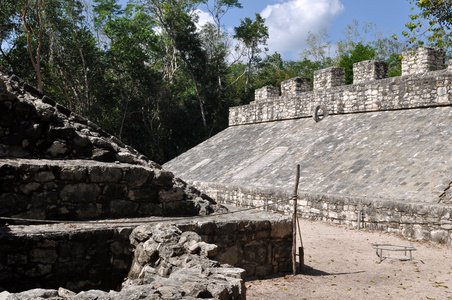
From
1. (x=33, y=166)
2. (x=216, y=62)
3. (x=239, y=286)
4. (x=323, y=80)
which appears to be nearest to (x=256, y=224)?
(x=239, y=286)

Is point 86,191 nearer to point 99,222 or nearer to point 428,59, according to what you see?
point 99,222

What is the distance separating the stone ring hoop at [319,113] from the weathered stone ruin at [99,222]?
10.6 m

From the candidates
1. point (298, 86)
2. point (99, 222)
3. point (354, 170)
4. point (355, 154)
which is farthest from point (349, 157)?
point (99, 222)

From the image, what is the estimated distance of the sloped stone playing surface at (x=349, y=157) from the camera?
9867 millimetres

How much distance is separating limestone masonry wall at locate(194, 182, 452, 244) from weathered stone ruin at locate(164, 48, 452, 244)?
20mm

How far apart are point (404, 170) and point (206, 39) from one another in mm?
26797

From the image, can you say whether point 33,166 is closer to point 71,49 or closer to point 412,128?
point 412,128

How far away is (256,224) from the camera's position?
20.3ft

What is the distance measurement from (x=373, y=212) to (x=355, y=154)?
11.5 ft

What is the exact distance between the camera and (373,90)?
1491 cm

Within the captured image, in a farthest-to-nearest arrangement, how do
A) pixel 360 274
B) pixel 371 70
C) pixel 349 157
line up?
pixel 371 70, pixel 349 157, pixel 360 274

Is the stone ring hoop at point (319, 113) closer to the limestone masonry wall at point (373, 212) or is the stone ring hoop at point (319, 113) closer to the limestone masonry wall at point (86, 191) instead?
the limestone masonry wall at point (373, 212)

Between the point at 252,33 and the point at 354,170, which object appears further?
the point at 252,33

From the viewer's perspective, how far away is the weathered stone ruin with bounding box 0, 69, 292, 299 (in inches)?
178
